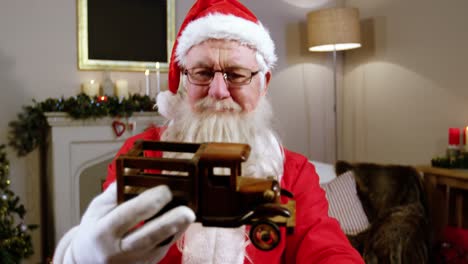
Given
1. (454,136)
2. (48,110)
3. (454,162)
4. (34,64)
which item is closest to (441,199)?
(454,162)

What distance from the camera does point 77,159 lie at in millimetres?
2908

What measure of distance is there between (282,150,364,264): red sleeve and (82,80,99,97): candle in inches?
85.2

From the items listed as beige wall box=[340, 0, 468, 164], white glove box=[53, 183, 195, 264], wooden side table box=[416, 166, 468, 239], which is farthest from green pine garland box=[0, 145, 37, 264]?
beige wall box=[340, 0, 468, 164]

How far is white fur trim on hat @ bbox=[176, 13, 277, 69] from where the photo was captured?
1143mm

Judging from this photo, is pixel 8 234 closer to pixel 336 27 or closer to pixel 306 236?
pixel 306 236

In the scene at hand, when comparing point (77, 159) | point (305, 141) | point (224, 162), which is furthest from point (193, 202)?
point (305, 141)

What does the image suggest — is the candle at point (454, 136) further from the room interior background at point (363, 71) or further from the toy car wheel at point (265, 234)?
the toy car wheel at point (265, 234)

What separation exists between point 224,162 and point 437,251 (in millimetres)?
2091

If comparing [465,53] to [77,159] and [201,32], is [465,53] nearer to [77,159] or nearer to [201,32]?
[201,32]

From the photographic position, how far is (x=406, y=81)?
3195 millimetres

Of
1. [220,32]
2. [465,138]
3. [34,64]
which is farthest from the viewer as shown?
[34,64]

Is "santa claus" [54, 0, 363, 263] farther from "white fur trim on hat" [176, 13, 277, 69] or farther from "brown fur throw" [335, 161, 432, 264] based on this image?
"brown fur throw" [335, 161, 432, 264]

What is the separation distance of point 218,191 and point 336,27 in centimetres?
283

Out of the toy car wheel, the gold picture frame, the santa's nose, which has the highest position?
the gold picture frame
